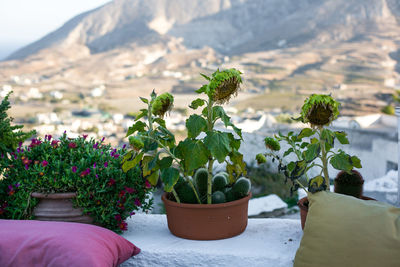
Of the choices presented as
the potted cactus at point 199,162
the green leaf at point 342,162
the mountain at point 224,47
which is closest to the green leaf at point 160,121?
the potted cactus at point 199,162

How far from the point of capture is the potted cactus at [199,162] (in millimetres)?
1284

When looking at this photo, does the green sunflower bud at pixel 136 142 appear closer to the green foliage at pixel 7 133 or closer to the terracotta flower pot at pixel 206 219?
the terracotta flower pot at pixel 206 219

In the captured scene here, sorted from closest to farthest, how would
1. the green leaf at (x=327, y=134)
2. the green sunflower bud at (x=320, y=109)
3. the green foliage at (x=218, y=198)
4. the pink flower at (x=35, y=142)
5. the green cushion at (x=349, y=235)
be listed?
1. the green cushion at (x=349, y=235)
2. the green sunflower bud at (x=320, y=109)
3. the green leaf at (x=327, y=134)
4. the green foliage at (x=218, y=198)
5. the pink flower at (x=35, y=142)

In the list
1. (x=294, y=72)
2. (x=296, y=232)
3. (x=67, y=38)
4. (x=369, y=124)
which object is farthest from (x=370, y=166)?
(x=67, y=38)

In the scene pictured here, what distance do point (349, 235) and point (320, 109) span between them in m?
0.40

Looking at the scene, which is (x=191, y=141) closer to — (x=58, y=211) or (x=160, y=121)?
(x=160, y=121)

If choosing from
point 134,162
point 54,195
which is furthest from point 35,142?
point 134,162

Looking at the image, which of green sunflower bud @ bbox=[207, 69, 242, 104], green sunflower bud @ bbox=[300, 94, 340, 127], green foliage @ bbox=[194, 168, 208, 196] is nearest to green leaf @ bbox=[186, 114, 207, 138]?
green sunflower bud @ bbox=[207, 69, 242, 104]

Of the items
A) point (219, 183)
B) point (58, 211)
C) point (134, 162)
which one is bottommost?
point (58, 211)

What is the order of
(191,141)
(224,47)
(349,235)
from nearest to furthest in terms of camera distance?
(349,235)
(191,141)
(224,47)

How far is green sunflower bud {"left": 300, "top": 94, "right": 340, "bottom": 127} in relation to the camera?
1.23 meters

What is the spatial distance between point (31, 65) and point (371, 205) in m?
81.0

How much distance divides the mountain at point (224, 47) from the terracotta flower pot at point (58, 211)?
44834 millimetres

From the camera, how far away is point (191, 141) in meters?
1.34
